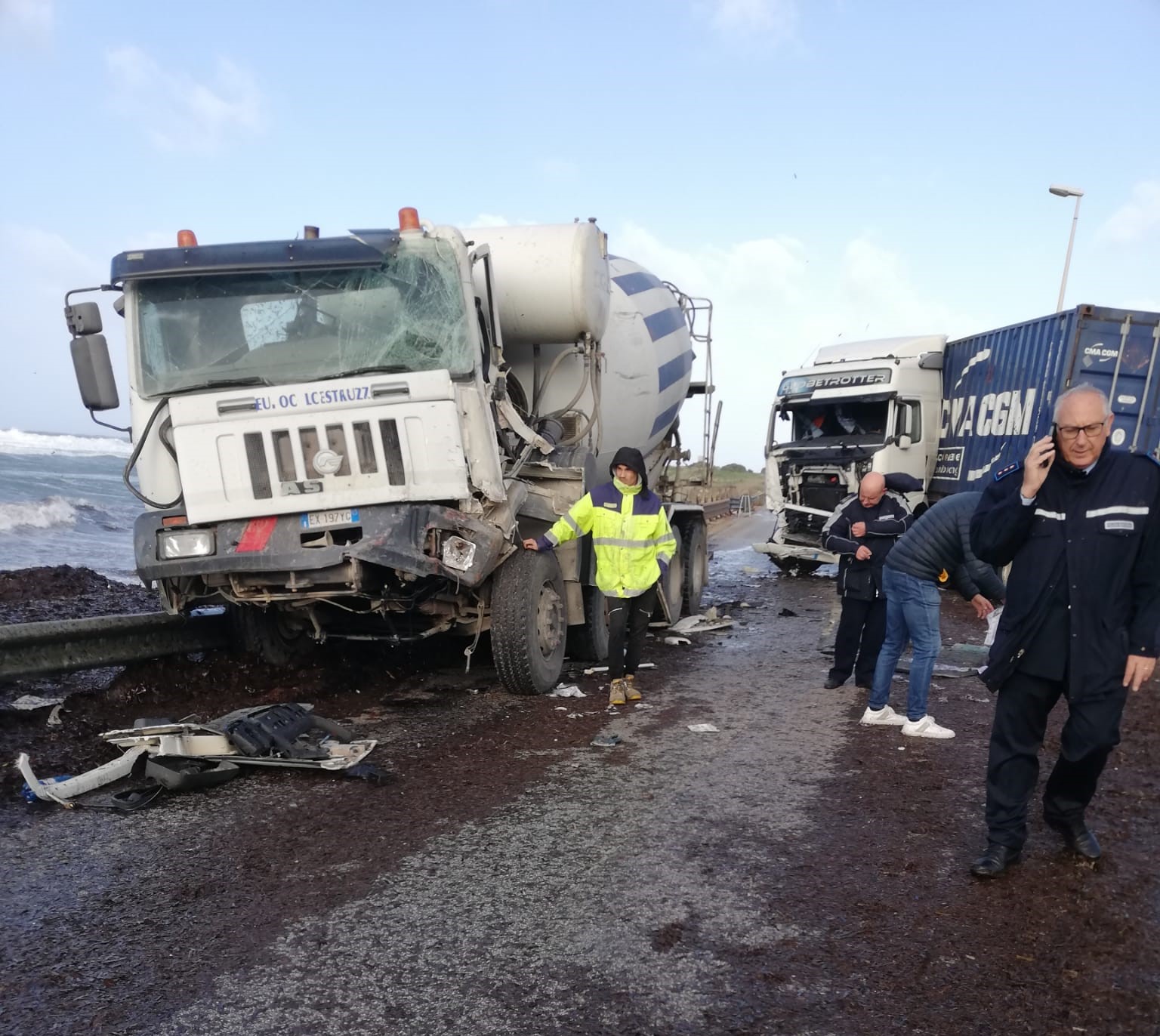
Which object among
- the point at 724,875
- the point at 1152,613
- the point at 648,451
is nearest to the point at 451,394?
the point at 724,875

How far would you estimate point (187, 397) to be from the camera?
18.9ft

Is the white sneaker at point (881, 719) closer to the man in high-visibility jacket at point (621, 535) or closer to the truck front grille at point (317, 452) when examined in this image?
the man in high-visibility jacket at point (621, 535)

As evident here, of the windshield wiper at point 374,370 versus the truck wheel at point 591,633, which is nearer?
the windshield wiper at point 374,370

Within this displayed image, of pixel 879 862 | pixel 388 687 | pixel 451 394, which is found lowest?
pixel 388 687

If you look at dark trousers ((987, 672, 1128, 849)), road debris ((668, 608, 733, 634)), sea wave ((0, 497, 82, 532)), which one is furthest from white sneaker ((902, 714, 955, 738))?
sea wave ((0, 497, 82, 532))

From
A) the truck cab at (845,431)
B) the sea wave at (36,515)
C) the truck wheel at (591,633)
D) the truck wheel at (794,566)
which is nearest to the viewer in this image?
the truck wheel at (591,633)

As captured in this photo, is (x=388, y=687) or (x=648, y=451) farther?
(x=648, y=451)

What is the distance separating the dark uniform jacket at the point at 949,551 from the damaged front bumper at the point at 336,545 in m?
2.46

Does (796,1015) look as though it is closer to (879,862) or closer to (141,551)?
(879,862)

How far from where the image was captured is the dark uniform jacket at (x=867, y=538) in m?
6.63

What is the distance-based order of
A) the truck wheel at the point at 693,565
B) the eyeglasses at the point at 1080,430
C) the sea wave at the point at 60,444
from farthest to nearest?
the sea wave at the point at 60,444, the truck wheel at the point at 693,565, the eyeglasses at the point at 1080,430

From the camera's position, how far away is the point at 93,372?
581cm

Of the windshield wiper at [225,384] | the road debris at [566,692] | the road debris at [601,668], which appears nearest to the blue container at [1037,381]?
the road debris at [601,668]

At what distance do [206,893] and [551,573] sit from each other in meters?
3.74
